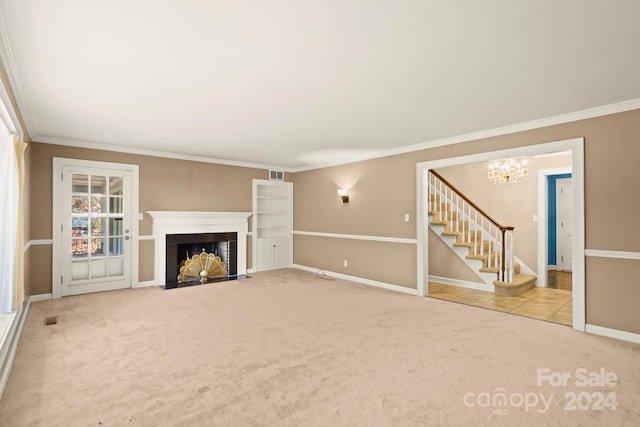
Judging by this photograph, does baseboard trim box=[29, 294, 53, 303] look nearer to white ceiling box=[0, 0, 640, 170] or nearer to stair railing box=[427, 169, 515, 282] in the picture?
white ceiling box=[0, 0, 640, 170]

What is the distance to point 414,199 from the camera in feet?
17.7

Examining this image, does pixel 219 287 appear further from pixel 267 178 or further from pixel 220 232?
pixel 267 178

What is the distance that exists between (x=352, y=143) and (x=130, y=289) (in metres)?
4.46

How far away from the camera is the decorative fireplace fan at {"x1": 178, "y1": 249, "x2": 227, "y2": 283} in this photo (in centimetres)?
621

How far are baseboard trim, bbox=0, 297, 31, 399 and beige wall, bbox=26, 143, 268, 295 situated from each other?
124cm

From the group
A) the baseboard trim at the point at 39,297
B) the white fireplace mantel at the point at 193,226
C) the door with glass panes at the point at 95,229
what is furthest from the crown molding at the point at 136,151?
the baseboard trim at the point at 39,297

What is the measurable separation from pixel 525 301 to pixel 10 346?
20.5 ft

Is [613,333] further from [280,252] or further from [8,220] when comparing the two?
[8,220]

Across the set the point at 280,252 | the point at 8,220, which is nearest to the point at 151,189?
the point at 8,220

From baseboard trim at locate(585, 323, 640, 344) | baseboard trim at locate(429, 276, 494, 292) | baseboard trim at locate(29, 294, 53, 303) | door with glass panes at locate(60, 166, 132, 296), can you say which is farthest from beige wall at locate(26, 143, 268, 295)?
baseboard trim at locate(585, 323, 640, 344)

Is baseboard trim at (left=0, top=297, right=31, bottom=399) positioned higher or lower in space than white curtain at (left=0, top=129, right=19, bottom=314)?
lower

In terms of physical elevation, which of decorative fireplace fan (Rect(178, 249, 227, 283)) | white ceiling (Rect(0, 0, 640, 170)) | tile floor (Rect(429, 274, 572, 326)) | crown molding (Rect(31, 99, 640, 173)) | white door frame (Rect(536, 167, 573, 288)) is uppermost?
white ceiling (Rect(0, 0, 640, 170))

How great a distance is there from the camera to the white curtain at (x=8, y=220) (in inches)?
132

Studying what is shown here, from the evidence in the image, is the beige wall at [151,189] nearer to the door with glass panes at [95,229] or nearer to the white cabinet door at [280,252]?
the door with glass panes at [95,229]
